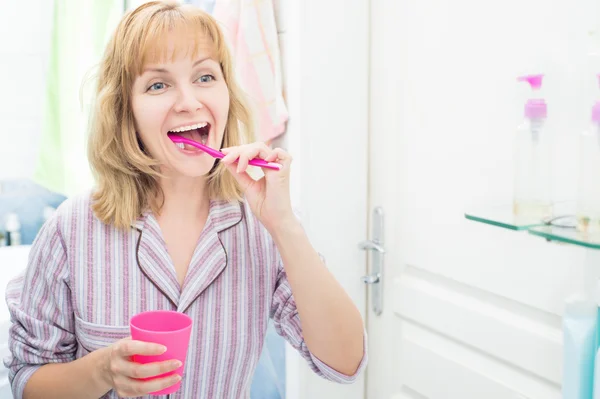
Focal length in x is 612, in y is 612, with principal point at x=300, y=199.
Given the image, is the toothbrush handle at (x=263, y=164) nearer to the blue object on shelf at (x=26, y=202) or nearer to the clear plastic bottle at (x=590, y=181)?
the clear plastic bottle at (x=590, y=181)

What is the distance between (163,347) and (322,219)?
0.83 meters

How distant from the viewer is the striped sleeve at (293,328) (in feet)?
3.24

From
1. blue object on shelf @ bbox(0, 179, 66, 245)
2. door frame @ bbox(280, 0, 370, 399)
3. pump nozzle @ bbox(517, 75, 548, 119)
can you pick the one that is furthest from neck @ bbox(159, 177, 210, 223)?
blue object on shelf @ bbox(0, 179, 66, 245)

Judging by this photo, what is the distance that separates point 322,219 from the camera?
155 cm

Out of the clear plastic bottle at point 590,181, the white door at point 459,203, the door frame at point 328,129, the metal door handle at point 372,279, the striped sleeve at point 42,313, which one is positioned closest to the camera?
the clear plastic bottle at point 590,181

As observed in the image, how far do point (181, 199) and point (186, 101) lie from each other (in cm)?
20

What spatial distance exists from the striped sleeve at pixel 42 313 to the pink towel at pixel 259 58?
2.16 feet

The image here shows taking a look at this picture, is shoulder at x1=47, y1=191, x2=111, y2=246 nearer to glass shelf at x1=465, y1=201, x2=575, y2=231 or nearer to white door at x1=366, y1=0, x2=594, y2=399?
glass shelf at x1=465, y1=201, x2=575, y2=231

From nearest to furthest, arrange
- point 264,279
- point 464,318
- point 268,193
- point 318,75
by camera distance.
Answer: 1. point 268,193
2. point 264,279
3. point 464,318
4. point 318,75

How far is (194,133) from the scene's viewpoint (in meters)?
1.03

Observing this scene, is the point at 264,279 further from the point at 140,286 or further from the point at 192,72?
the point at 192,72

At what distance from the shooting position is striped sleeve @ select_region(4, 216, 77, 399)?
976 mm

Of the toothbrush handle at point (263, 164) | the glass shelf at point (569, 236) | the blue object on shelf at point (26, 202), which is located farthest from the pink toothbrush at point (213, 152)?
the blue object on shelf at point (26, 202)

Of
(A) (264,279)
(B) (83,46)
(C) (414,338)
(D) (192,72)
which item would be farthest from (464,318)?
(B) (83,46)
